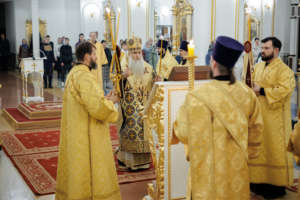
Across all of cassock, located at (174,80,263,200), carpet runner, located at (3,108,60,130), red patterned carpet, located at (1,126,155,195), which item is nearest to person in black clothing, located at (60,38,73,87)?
carpet runner, located at (3,108,60,130)

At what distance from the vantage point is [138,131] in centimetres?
515

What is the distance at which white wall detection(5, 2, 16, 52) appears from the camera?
68.4 feet

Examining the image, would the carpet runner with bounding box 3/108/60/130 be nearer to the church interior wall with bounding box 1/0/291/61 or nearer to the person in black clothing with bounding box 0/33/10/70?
the church interior wall with bounding box 1/0/291/61

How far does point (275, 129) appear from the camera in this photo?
4.43 meters

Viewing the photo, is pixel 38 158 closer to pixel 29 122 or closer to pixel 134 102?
pixel 134 102

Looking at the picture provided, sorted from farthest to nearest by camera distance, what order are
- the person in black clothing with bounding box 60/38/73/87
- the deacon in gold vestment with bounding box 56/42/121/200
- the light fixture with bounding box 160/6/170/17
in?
the person in black clothing with bounding box 60/38/73/87 < the light fixture with bounding box 160/6/170/17 < the deacon in gold vestment with bounding box 56/42/121/200

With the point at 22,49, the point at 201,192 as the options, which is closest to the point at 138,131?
the point at 201,192

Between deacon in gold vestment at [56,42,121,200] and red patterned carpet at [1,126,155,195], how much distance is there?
3.30 feet

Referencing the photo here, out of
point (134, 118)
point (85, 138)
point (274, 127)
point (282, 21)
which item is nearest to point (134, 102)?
point (134, 118)

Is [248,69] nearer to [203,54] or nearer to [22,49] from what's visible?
[203,54]

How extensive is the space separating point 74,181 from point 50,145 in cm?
296

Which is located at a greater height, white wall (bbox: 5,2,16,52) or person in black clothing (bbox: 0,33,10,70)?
white wall (bbox: 5,2,16,52)

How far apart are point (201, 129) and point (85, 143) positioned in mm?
1503

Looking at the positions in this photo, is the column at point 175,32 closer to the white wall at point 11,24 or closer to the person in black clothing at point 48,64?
the person in black clothing at point 48,64
